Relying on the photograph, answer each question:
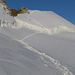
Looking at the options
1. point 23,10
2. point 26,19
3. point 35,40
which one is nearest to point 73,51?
point 35,40

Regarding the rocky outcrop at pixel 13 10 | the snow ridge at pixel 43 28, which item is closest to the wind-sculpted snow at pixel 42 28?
the snow ridge at pixel 43 28

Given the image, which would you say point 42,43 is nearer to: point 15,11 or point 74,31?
point 74,31

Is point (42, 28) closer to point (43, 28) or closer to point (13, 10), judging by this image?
point (43, 28)

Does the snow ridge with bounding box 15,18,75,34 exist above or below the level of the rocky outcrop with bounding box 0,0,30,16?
below

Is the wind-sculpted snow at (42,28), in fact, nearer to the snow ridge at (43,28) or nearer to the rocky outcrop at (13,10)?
the snow ridge at (43,28)

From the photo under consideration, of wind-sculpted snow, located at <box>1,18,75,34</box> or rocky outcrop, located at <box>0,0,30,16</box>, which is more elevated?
rocky outcrop, located at <box>0,0,30,16</box>

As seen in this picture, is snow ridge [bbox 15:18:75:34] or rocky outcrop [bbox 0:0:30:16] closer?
snow ridge [bbox 15:18:75:34]

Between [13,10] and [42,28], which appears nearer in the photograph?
[42,28]

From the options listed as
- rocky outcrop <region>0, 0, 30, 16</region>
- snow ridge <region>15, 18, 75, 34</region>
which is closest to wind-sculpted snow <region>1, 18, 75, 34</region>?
snow ridge <region>15, 18, 75, 34</region>

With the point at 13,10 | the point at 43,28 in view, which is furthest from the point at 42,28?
the point at 13,10

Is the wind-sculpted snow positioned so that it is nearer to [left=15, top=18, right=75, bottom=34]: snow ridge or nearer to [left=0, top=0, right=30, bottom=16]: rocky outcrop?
[left=15, top=18, right=75, bottom=34]: snow ridge

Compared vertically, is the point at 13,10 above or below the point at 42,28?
above

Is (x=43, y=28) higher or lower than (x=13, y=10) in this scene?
lower

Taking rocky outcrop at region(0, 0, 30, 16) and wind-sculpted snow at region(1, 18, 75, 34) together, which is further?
rocky outcrop at region(0, 0, 30, 16)
